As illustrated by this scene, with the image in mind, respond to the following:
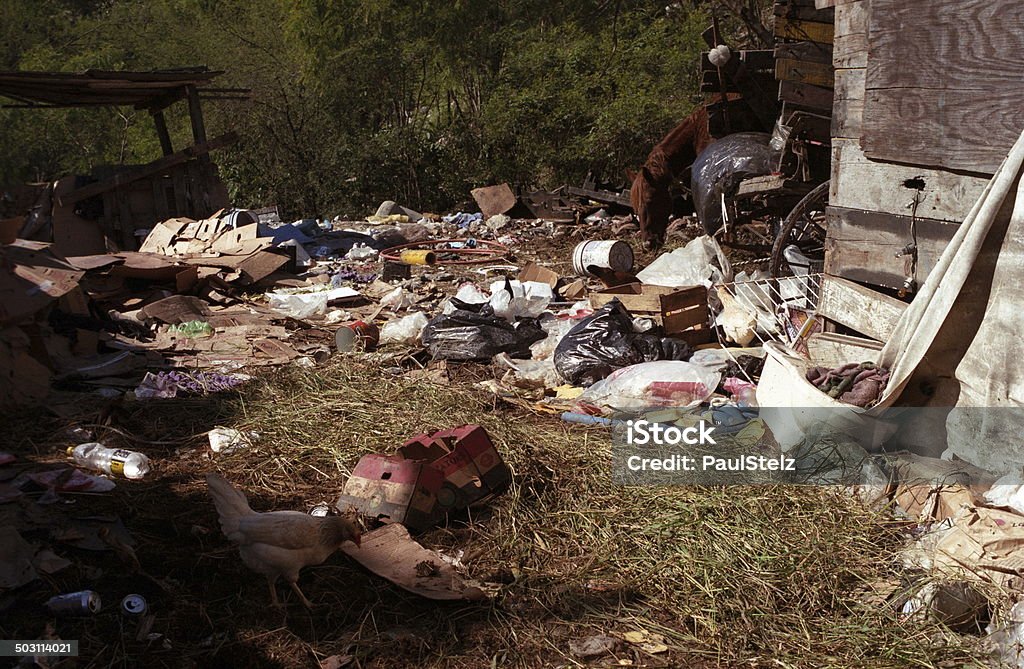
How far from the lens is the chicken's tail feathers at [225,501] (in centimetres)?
323

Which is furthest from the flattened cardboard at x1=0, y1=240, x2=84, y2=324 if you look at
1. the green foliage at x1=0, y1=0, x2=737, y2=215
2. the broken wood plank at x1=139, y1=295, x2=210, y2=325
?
the green foliage at x1=0, y1=0, x2=737, y2=215

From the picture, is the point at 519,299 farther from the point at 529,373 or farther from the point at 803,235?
A: the point at 803,235

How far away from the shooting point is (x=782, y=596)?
2.98m

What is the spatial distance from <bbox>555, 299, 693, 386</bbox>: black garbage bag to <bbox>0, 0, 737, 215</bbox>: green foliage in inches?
367

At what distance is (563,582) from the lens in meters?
3.25

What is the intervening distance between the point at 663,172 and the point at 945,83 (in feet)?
21.3

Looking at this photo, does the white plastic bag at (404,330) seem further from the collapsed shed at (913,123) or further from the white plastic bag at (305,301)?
the collapsed shed at (913,123)

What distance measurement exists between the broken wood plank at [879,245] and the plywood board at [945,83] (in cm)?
30

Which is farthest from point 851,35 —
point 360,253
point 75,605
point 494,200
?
point 494,200

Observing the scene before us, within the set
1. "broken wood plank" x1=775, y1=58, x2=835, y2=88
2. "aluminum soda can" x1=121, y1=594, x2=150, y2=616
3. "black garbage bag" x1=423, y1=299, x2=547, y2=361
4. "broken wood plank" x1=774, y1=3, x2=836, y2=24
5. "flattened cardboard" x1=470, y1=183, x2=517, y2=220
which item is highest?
"broken wood plank" x1=774, y1=3, x2=836, y2=24

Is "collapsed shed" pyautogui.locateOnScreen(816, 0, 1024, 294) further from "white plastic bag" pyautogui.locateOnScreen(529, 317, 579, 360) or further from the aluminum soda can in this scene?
the aluminum soda can

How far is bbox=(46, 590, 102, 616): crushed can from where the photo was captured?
3027 mm

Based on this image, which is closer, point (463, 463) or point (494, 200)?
point (463, 463)

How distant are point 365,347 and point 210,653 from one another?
3807mm
